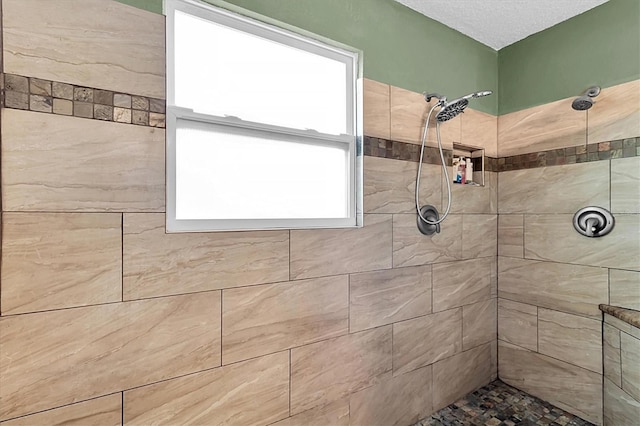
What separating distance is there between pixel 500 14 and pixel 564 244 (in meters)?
1.53

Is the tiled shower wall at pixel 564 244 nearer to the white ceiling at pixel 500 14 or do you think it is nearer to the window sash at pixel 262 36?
the white ceiling at pixel 500 14

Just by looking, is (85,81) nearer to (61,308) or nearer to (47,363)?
(61,308)

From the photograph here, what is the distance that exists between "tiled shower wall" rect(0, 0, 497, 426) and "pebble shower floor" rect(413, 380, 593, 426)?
37 cm

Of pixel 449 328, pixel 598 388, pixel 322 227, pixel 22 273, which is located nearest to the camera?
pixel 22 273

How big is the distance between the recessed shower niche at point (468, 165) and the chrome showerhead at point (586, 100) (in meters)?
0.60

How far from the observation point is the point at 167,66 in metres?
1.36

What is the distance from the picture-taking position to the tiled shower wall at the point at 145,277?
111 cm

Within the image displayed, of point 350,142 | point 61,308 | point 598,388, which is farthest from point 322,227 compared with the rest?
point 598,388

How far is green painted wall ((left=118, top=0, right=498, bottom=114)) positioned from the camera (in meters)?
1.67

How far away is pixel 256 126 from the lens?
61.9 inches

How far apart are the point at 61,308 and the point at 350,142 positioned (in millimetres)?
1481

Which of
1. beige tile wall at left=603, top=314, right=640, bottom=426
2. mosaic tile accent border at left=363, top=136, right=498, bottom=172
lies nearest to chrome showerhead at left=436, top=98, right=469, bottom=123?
mosaic tile accent border at left=363, top=136, right=498, bottom=172

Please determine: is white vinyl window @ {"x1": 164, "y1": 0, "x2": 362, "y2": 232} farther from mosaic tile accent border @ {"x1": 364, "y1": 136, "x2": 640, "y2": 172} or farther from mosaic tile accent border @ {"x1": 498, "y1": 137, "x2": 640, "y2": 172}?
mosaic tile accent border @ {"x1": 498, "y1": 137, "x2": 640, "y2": 172}

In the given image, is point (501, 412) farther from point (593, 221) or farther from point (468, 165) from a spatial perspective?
point (468, 165)
